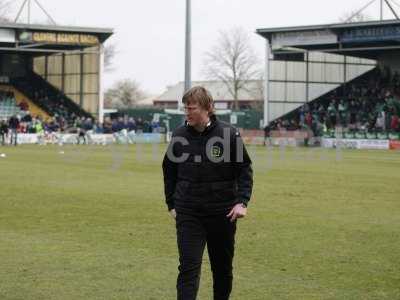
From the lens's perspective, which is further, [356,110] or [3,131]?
[356,110]

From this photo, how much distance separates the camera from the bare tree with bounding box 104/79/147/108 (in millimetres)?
136750

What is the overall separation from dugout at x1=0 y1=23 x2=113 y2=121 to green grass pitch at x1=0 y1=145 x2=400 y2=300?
1421 inches

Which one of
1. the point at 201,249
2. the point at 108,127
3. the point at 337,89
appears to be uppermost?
the point at 337,89

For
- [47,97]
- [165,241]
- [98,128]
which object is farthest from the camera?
[47,97]

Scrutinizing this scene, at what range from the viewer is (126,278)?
359 inches

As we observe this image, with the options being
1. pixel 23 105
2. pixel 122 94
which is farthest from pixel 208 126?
pixel 122 94

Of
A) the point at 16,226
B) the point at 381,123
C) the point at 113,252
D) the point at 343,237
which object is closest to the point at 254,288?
the point at 113,252

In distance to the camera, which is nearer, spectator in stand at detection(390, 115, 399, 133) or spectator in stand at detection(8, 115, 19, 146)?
spectator in stand at detection(8, 115, 19, 146)

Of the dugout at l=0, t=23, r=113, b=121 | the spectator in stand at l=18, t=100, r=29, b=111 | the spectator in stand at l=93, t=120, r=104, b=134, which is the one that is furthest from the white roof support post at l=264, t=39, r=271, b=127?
the spectator in stand at l=18, t=100, r=29, b=111

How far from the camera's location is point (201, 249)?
6934 millimetres

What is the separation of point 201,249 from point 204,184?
1.75ft

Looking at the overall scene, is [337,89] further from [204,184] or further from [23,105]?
[204,184]

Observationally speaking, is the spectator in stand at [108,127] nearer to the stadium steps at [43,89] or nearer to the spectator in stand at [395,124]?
the stadium steps at [43,89]

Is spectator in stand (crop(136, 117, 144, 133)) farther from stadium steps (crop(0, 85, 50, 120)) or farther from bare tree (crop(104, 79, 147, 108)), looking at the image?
bare tree (crop(104, 79, 147, 108))
